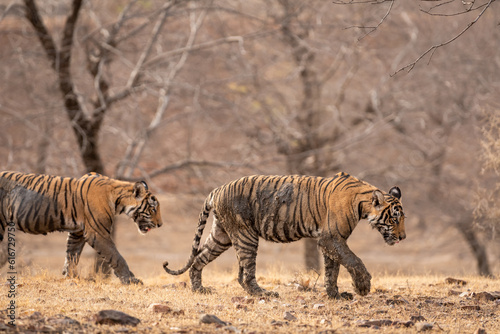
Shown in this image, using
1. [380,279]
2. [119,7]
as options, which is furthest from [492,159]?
[119,7]

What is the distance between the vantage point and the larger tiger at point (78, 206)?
8.76 meters

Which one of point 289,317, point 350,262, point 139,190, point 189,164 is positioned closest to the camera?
point 289,317

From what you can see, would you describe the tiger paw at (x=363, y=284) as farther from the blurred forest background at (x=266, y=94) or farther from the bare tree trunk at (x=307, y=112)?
the bare tree trunk at (x=307, y=112)

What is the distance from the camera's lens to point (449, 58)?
17188mm

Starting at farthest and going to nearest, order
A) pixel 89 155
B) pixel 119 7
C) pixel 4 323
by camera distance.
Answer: pixel 119 7
pixel 89 155
pixel 4 323

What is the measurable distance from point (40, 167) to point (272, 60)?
7.21m

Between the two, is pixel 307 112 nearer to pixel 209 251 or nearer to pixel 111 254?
pixel 209 251

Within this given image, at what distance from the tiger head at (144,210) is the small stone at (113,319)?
10.3 ft

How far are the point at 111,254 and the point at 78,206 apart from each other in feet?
2.41

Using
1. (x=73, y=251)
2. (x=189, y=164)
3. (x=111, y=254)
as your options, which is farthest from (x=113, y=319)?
(x=189, y=164)

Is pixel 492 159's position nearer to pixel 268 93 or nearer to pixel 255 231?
pixel 255 231

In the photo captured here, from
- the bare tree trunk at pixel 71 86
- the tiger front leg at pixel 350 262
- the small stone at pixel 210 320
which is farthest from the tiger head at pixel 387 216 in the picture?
the bare tree trunk at pixel 71 86

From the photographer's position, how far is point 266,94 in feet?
60.1

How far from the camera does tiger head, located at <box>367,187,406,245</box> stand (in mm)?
7895
